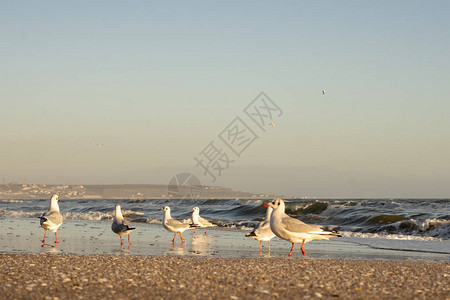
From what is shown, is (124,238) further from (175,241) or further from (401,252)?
(401,252)

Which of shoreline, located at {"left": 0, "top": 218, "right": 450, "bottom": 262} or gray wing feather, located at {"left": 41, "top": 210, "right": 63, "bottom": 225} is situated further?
gray wing feather, located at {"left": 41, "top": 210, "right": 63, "bottom": 225}

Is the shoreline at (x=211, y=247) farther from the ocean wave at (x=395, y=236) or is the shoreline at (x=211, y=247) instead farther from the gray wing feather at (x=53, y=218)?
the ocean wave at (x=395, y=236)

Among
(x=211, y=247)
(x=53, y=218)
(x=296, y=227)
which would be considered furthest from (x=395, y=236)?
(x=53, y=218)

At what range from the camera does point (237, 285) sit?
883 centimetres

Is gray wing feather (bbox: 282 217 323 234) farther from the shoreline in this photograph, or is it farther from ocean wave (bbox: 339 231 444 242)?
ocean wave (bbox: 339 231 444 242)

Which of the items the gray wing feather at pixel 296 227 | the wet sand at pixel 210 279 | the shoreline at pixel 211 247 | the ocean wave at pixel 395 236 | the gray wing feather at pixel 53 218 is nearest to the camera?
the wet sand at pixel 210 279

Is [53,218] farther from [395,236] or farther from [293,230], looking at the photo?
[395,236]

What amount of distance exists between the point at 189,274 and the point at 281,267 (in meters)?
2.36

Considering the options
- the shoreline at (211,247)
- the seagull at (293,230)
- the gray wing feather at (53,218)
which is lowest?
the shoreline at (211,247)

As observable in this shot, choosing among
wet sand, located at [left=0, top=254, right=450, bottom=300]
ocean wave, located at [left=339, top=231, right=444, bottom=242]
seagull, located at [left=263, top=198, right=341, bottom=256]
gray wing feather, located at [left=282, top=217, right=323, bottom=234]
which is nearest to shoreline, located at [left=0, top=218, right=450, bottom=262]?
seagull, located at [left=263, top=198, right=341, bottom=256]

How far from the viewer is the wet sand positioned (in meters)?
8.05

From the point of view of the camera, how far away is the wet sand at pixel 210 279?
8.05 metres

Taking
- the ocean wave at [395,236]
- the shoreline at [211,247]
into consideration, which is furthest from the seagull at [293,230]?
the ocean wave at [395,236]

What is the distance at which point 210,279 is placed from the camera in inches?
370
